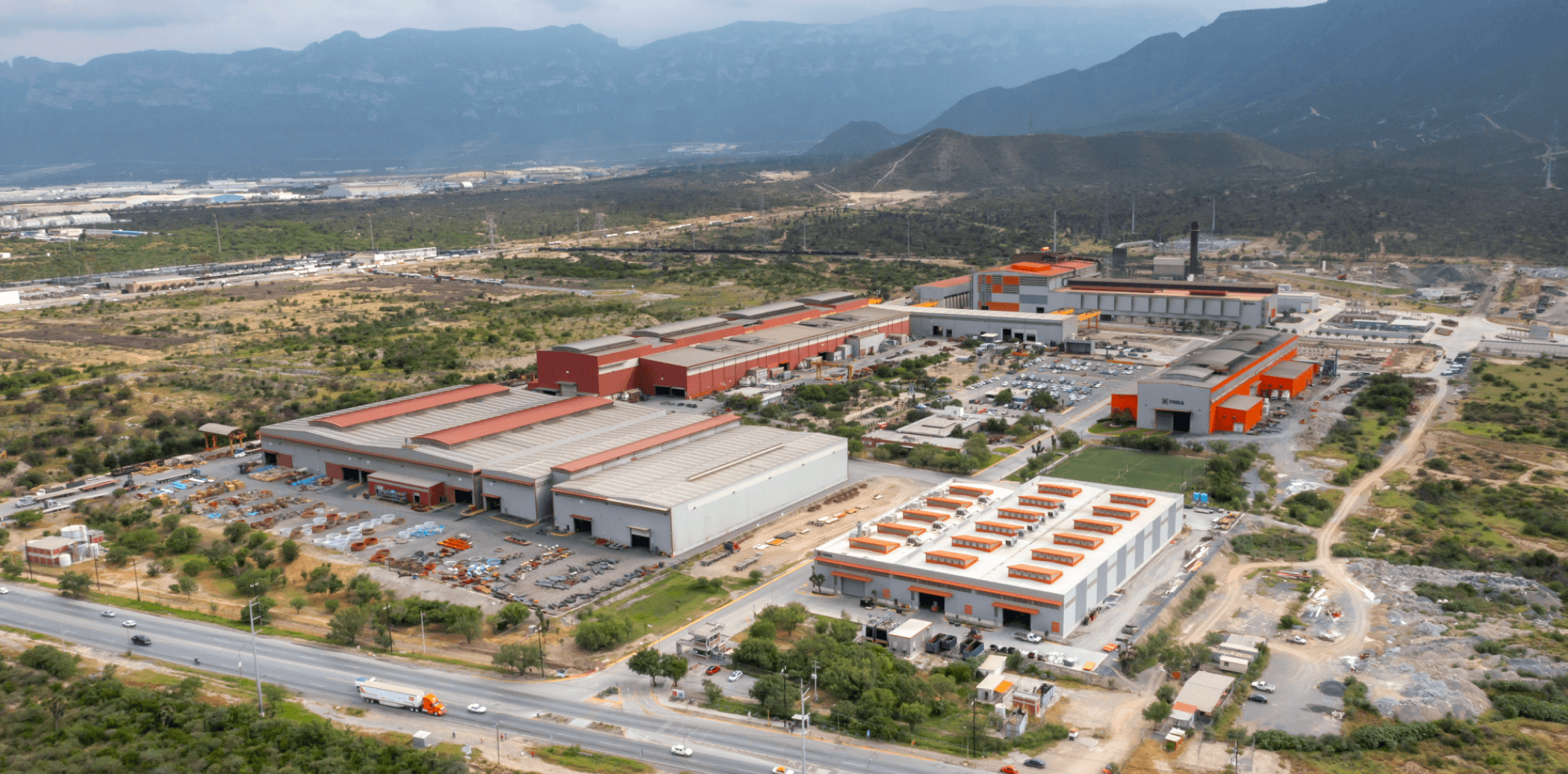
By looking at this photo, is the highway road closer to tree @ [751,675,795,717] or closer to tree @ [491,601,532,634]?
tree @ [751,675,795,717]

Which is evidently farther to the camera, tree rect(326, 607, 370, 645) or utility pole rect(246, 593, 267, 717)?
tree rect(326, 607, 370, 645)

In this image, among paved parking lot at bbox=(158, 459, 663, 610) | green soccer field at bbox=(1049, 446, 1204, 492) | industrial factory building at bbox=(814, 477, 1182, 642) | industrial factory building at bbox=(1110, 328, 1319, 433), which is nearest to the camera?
industrial factory building at bbox=(814, 477, 1182, 642)

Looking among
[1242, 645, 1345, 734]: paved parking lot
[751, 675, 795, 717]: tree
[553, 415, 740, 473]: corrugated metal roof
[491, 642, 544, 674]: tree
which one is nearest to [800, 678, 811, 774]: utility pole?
[751, 675, 795, 717]: tree

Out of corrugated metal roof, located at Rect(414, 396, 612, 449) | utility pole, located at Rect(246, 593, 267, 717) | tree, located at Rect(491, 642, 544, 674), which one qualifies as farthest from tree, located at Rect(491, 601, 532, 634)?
corrugated metal roof, located at Rect(414, 396, 612, 449)

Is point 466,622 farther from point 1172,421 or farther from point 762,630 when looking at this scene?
point 1172,421

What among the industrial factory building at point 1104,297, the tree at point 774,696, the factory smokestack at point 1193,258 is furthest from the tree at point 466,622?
the factory smokestack at point 1193,258

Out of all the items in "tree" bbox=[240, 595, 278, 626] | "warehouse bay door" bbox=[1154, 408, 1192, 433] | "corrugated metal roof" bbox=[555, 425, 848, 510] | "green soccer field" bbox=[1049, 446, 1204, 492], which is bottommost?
"tree" bbox=[240, 595, 278, 626]

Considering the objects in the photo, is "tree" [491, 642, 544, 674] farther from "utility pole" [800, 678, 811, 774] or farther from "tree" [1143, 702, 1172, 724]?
"tree" [1143, 702, 1172, 724]

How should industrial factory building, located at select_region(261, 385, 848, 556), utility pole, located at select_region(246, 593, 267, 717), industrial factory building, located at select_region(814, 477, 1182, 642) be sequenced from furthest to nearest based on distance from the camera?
industrial factory building, located at select_region(261, 385, 848, 556), industrial factory building, located at select_region(814, 477, 1182, 642), utility pole, located at select_region(246, 593, 267, 717)

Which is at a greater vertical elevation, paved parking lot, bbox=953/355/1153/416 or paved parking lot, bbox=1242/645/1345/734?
paved parking lot, bbox=953/355/1153/416
